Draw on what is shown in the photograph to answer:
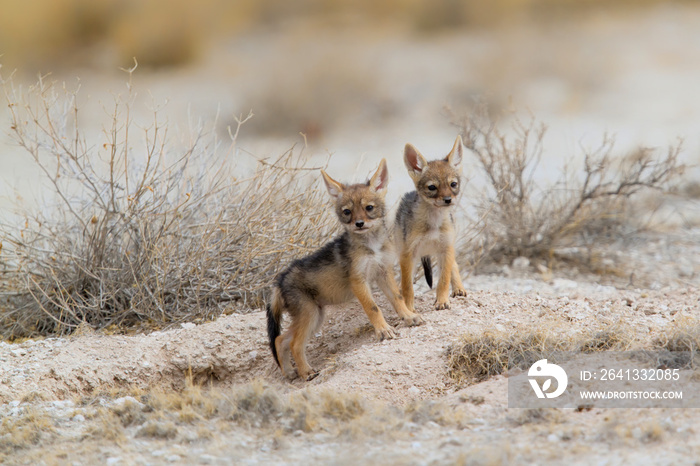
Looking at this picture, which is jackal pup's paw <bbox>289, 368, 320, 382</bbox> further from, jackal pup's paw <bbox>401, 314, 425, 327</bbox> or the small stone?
the small stone

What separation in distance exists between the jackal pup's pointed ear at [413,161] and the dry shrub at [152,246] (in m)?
1.25

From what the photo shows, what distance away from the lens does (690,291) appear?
7.88 m

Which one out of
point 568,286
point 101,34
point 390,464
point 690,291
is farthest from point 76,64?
point 390,464

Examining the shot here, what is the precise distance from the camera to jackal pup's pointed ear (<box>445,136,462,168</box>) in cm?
693

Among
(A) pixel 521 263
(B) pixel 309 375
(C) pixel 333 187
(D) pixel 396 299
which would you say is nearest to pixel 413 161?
(C) pixel 333 187

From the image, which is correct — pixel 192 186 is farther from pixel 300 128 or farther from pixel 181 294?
pixel 300 128

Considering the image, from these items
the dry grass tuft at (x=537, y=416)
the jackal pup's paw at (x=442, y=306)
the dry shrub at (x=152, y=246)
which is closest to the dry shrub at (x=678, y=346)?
the dry grass tuft at (x=537, y=416)

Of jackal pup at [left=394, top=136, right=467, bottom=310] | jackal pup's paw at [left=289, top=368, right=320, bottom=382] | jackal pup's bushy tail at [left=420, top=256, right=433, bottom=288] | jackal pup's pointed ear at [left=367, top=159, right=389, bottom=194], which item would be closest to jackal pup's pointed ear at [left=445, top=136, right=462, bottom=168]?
jackal pup at [left=394, top=136, right=467, bottom=310]

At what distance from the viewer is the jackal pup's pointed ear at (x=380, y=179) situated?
6.42 metres

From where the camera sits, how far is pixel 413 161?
6.96 meters

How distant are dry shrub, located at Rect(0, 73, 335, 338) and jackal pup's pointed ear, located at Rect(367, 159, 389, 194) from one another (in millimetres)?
1268

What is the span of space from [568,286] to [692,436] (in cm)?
528

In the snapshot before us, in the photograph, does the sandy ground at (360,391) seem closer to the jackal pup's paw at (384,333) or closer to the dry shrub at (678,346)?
the jackal pup's paw at (384,333)

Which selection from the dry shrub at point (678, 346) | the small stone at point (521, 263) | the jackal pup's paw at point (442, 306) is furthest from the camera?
the small stone at point (521, 263)
